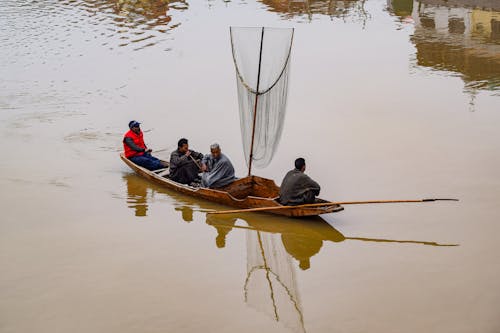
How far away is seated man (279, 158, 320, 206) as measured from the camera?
9195 millimetres

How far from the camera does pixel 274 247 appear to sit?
9.44m

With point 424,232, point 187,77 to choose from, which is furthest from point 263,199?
point 187,77

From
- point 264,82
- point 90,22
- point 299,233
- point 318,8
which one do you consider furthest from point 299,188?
→ point 318,8

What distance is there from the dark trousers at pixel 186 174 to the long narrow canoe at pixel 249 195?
13 centimetres

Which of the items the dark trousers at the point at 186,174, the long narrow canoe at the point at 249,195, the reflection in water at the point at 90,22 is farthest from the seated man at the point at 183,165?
the reflection in water at the point at 90,22

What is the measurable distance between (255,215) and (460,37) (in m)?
16.6

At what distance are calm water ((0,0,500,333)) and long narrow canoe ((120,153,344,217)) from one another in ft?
0.88

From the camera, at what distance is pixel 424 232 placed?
9.54m

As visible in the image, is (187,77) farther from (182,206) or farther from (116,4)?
(116,4)

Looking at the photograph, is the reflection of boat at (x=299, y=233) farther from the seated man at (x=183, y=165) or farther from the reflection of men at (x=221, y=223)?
the seated man at (x=183, y=165)

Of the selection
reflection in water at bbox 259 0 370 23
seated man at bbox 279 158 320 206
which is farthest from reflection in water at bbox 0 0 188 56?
seated man at bbox 279 158 320 206

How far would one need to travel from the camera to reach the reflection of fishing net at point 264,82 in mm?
10102

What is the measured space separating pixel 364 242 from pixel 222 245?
216cm

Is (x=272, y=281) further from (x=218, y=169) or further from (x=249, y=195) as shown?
(x=218, y=169)
